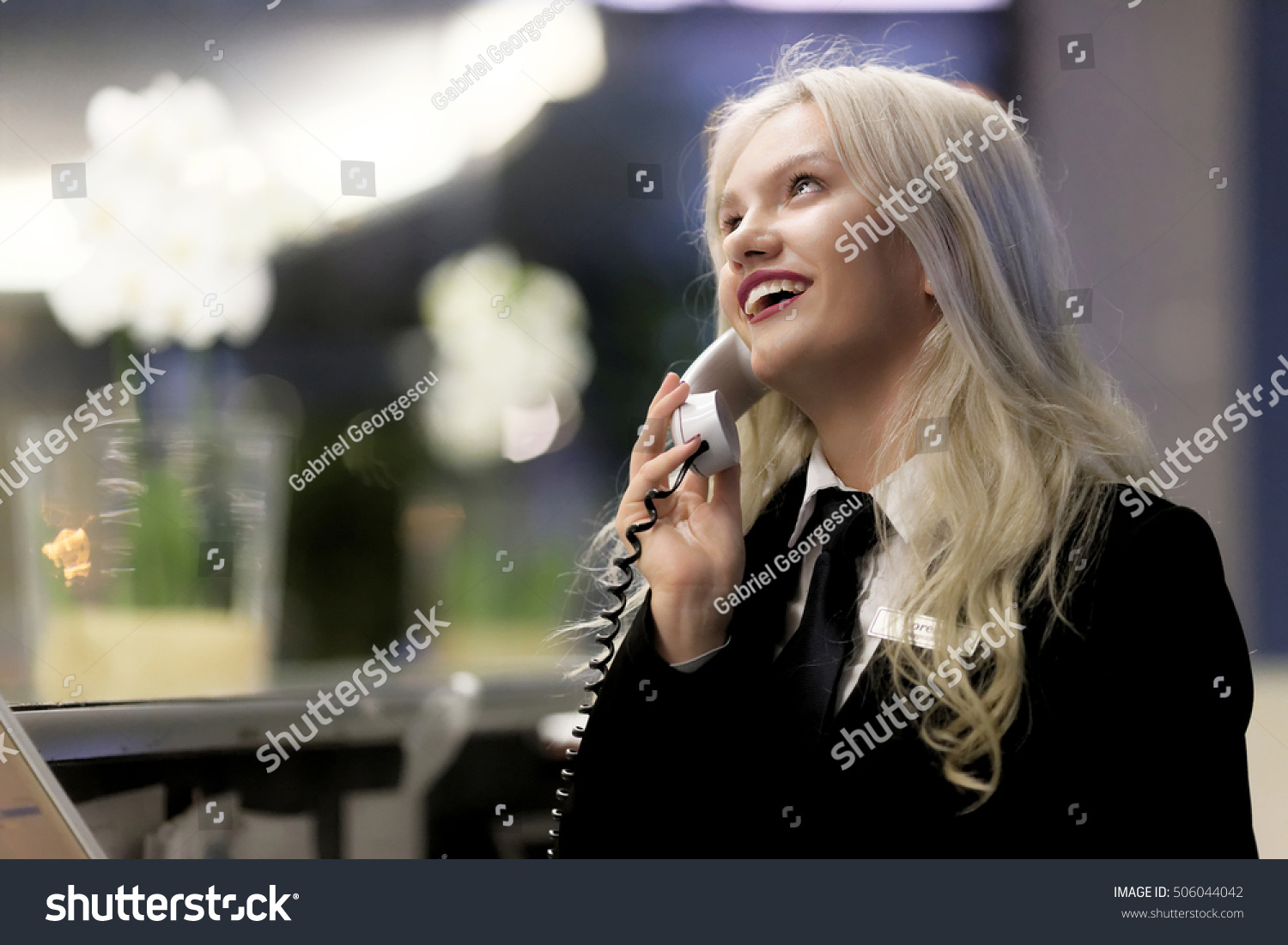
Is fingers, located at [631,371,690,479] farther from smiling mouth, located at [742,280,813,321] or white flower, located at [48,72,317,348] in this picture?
white flower, located at [48,72,317,348]

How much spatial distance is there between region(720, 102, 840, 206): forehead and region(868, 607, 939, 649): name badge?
1.60 feet

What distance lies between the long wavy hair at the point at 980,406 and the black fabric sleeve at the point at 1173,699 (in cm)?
6

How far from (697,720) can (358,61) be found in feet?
4.12

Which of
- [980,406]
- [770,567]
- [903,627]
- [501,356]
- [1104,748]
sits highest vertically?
[501,356]

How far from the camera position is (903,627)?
3.05 ft

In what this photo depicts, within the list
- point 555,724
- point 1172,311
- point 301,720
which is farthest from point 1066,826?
point 301,720

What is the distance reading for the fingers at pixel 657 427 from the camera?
109cm

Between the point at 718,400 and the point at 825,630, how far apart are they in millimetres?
293

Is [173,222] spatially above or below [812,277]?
above

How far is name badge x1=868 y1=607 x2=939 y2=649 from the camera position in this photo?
920mm

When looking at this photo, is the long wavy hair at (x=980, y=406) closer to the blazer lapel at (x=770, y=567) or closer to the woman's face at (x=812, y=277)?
the woman's face at (x=812, y=277)

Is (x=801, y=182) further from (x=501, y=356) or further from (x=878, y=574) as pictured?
(x=501, y=356)

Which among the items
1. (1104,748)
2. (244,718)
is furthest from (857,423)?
(244,718)
